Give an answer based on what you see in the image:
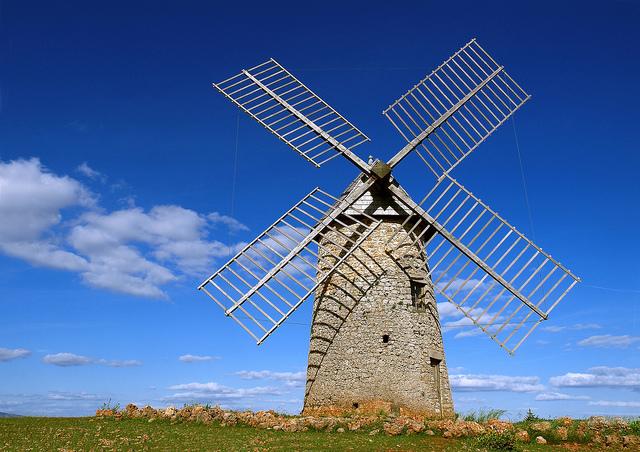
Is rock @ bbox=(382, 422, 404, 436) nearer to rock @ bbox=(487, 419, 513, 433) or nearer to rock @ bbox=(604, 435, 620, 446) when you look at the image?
rock @ bbox=(487, 419, 513, 433)

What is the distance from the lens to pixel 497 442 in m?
11.9

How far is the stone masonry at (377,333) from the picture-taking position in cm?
1636

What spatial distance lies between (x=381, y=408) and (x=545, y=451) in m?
4.93

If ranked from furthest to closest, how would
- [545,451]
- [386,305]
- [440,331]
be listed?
[440,331] → [386,305] → [545,451]

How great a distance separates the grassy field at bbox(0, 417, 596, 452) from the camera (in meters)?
11.6

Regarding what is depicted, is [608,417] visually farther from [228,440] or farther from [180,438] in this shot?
[180,438]

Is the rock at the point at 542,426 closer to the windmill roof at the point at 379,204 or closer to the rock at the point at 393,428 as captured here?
the rock at the point at 393,428

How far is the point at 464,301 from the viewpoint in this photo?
16797 millimetres

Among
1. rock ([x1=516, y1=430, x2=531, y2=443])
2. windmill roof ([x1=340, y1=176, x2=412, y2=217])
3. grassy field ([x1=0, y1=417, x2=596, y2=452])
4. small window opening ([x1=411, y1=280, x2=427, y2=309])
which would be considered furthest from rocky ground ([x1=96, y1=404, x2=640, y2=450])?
windmill roof ([x1=340, y1=176, x2=412, y2=217])

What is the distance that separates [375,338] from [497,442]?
541cm

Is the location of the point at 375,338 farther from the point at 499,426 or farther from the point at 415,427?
the point at 499,426

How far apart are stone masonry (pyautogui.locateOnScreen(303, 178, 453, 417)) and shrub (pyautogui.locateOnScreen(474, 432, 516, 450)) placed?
13.4 ft

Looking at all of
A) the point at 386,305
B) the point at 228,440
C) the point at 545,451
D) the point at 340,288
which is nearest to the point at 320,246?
the point at 340,288

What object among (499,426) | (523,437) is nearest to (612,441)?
(523,437)
